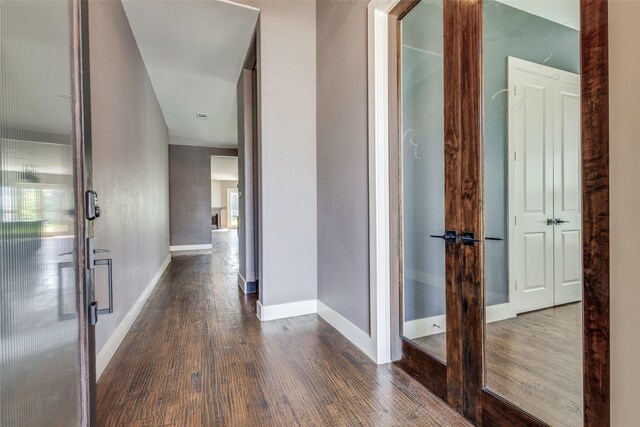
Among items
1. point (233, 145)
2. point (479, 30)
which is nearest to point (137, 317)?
point (479, 30)

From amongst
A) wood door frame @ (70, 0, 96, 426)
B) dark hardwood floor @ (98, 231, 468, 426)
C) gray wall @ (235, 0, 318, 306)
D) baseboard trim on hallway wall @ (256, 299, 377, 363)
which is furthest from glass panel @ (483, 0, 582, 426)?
gray wall @ (235, 0, 318, 306)

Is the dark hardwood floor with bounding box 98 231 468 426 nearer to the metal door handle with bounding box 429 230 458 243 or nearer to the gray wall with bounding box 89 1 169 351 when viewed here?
the gray wall with bounding box 89 1 169 351

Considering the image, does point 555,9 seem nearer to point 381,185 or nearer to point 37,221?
point 381,185

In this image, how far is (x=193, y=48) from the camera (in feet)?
11.0

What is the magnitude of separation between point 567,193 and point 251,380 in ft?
6.12

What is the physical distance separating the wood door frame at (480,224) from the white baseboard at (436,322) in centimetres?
6

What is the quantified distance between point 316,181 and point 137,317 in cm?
215

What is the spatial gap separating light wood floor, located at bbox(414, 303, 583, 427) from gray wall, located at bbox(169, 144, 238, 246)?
7.59 meters

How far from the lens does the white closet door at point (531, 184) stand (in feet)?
4.33

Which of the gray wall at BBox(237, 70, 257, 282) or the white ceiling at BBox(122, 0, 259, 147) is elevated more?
the white ceiling at BBox(122, 0, 259, 147)

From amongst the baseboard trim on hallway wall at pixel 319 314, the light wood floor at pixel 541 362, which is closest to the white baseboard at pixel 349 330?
the baseboard trim on hallway wall at pixel 319 314

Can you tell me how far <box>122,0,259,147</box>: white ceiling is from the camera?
2727 mm

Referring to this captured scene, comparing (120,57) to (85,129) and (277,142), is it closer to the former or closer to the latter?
(277,142)

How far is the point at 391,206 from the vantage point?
2.00 metres
